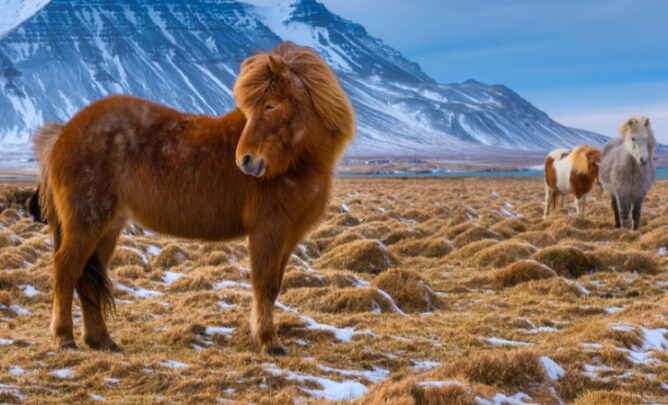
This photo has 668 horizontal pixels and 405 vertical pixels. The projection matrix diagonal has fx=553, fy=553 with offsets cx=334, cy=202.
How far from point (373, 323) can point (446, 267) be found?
4604 millimetres

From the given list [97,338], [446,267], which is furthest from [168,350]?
[446,267]

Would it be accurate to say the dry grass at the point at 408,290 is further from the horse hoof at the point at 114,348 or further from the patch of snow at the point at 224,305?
the horse hoof at the point at 114,348

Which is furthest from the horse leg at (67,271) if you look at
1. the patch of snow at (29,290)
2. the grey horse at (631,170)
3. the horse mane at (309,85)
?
the grey horse at (631,170)

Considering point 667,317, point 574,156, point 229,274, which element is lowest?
point 229,274

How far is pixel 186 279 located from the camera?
854cm

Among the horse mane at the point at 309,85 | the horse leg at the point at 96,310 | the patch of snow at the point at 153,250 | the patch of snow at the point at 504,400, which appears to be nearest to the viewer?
the patch of snow at the point at 504,400

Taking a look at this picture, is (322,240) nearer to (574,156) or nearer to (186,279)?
(186,279)

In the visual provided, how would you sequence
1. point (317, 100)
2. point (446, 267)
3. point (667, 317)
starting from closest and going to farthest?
point (317, 100), point (667, 317), point (446, 267)

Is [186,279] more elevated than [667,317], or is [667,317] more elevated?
[667,317]

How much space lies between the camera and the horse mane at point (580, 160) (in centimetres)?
1644

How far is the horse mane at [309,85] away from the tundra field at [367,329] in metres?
2.23

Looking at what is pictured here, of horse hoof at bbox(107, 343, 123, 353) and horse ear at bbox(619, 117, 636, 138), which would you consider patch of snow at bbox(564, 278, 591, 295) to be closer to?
horse hoof at bbox(107, 343, 123, 353)

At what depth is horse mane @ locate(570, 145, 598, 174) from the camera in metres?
16.4

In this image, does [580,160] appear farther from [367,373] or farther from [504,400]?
[504,400]
